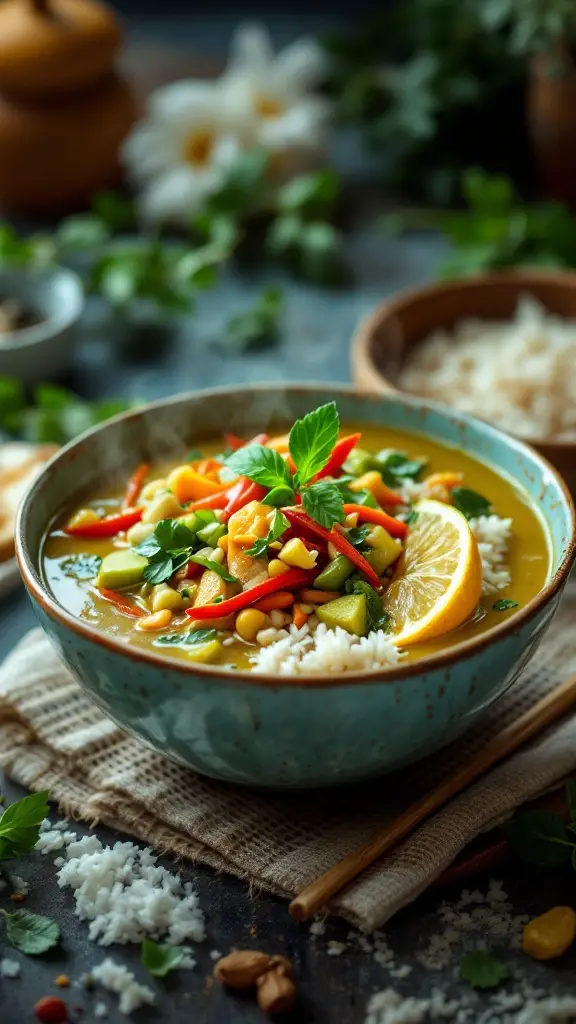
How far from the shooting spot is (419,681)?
7.25 feet

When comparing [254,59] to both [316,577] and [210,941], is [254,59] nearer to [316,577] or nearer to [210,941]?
[316,577]

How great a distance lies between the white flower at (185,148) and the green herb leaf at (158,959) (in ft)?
12.2

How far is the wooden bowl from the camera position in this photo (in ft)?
13.2

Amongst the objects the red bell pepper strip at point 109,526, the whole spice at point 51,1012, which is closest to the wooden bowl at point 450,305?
the red bell pepper strip at point 109,526

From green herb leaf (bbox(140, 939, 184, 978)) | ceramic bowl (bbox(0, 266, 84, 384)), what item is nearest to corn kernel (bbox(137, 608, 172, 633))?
green herb leaf (bbox(140, 939, 184, 978))

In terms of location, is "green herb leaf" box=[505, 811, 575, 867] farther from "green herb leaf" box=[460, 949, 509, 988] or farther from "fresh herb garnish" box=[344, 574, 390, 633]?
"fresh herb garnish" box=[344, 574, 390, 633]

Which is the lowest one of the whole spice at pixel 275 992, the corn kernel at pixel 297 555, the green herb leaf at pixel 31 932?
the whole spice at pixel 275 992

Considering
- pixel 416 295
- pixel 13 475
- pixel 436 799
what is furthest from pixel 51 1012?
pixel 416 295

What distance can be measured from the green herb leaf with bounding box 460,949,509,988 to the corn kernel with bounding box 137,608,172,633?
2.80ft

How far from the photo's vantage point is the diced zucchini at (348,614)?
2369mm

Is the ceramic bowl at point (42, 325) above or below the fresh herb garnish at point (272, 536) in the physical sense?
below

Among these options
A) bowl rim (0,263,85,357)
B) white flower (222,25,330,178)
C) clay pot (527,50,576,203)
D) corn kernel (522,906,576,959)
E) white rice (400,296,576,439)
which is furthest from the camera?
white flower (222,25,330,178)

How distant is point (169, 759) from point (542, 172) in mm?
3932

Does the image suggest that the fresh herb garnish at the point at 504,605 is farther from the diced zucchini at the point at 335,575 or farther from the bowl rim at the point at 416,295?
the bowl rim at the point at 416,295
